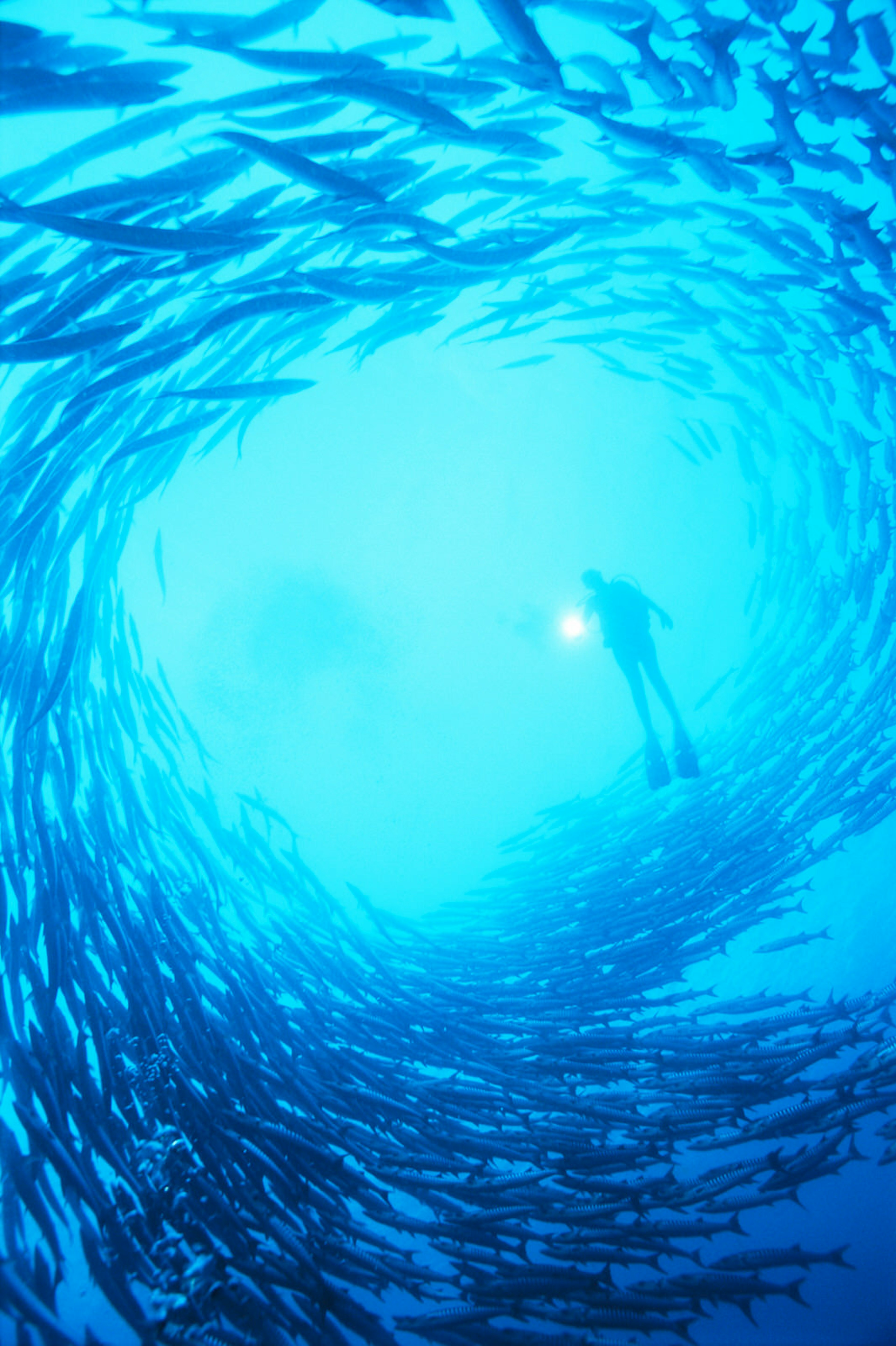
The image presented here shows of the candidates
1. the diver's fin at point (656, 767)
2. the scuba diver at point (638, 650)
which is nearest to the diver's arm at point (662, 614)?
the scuba diver at point (638, 650)

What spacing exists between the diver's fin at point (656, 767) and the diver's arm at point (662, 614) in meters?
1.82

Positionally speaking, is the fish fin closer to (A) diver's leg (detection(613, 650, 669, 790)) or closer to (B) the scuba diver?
(A) diver's leg (detection(613, 650, 669, 790))

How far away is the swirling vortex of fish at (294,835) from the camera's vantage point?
10.2 ft

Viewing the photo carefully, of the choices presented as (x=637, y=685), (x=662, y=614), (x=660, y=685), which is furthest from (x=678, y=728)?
(x=662, y=614)

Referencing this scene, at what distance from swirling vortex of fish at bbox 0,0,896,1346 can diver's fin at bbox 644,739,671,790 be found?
1447 mm

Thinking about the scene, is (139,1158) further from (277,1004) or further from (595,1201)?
(595,1201)

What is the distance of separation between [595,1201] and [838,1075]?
244 centimetres

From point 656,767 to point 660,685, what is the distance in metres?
1.23

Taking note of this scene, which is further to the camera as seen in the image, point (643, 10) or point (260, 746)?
point (260, 746)

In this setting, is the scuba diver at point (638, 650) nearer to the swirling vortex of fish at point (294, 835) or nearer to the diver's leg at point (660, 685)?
the diver's leg at point (660, 685)

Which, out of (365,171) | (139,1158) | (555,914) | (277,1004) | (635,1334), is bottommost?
(635,1334)

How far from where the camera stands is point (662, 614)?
9.01 meters

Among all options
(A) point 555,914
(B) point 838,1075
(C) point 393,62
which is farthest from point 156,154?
(A) point 555,914

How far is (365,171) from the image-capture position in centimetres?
414
